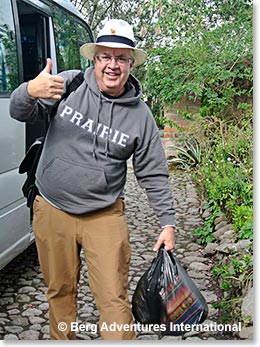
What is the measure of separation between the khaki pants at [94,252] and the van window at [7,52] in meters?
0.97

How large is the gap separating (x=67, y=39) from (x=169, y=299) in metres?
3.12

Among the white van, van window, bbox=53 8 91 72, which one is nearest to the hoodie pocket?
the white van

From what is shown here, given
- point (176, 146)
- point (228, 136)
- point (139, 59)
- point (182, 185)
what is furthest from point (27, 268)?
point (176, 146)

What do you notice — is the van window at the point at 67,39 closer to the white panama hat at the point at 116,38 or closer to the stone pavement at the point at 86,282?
the stone pavement at the point at 86,282

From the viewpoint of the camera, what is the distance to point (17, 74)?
3248 mm

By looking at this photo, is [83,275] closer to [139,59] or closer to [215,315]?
[215,315]

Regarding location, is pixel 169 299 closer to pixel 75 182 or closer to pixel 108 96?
pixel 75 182

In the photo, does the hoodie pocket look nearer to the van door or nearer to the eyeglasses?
the eyeglasses

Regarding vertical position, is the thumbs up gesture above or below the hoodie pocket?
above

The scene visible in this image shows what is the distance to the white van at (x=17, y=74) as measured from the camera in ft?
9.93

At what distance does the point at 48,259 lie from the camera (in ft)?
8.09

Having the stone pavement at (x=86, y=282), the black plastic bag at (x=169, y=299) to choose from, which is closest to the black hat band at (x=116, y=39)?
the black plastic bag at (x=169, y=299)

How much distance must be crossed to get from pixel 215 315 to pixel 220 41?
5359 mm

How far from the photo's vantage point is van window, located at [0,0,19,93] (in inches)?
119
